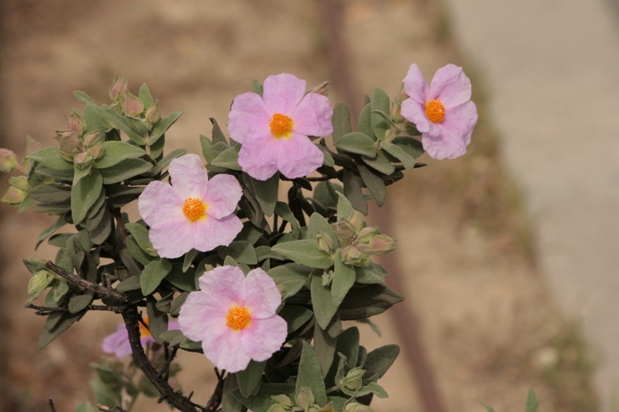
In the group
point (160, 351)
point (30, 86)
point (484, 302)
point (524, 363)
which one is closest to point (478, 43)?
point (484, 302)

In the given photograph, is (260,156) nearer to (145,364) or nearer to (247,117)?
(247,117)

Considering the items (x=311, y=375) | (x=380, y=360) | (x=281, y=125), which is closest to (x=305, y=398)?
(x=311, y=375)

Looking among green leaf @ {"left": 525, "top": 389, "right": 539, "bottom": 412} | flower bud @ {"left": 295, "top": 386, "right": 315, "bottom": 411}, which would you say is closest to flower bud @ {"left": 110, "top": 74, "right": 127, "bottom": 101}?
flower bud @ {"left": 295, "top": 386, "right": 315, "bottom": 411}

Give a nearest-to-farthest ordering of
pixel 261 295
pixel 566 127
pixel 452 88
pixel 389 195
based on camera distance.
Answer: pixel 261 295 < pixel 452 88 < pixel 389 195 < pixel 566 127

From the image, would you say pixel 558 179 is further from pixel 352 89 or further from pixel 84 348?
pixel 84 348

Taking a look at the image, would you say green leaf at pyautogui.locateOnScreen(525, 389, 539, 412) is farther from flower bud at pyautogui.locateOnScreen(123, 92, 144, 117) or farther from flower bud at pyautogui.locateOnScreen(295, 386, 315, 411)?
flower bud at pyautogui.locateOnScreen(123, 92, 144, 117)

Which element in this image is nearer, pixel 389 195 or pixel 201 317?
pixel 201 317
